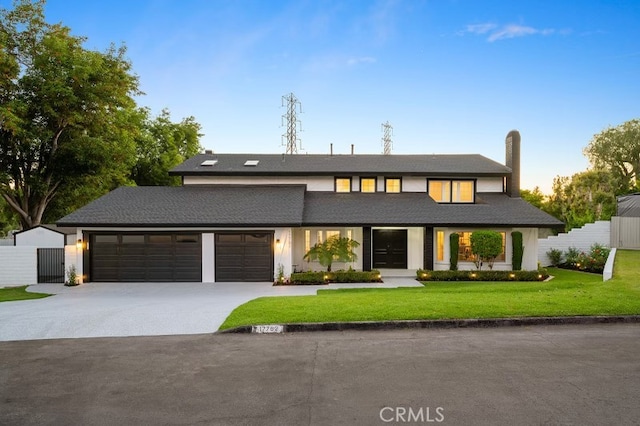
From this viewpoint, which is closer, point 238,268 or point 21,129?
point 238,268

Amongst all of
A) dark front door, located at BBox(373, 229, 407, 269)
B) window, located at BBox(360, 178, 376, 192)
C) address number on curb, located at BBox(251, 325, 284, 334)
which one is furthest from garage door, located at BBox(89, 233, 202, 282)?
window, located at BBox(360, 178, 376, 192)

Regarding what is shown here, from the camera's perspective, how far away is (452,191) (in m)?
21.9

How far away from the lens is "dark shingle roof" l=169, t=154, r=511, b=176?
21.9 m

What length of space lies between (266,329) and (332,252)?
9.14m

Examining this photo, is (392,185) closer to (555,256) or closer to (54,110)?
(555,256)

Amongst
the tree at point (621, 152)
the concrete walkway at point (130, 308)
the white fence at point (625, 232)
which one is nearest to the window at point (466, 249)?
the concrete walkway at point (130, 308)

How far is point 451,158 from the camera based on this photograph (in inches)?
978

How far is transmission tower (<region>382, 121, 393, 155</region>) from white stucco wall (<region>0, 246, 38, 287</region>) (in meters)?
28.3

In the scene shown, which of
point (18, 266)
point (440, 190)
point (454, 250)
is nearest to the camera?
point (18, 266)

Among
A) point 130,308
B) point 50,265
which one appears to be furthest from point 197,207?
point 130,308

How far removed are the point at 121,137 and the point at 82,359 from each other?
81.1 feet

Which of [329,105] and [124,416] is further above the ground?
[329,105]

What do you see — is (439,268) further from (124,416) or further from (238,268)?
(124,416)

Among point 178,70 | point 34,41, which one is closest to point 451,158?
point 178,70
